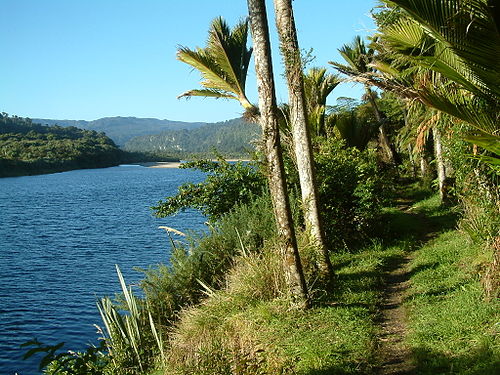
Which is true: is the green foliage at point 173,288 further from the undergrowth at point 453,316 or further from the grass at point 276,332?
the undergrowth at point 453,316

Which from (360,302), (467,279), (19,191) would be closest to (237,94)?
(360,302)

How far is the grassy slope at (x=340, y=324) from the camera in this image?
17.4 ft

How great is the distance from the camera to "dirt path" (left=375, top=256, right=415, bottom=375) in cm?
529

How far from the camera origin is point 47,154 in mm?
112188

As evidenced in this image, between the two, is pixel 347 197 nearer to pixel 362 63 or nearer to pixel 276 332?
pixel 276 332

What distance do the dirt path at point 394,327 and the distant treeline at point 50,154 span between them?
95.6m

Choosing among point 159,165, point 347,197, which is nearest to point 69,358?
point 347,197

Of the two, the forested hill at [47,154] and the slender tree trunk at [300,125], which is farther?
the forested hill at [47,154]

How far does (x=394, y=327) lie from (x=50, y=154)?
378 ft

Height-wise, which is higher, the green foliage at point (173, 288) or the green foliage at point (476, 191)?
the green foliage at point (476, 191)

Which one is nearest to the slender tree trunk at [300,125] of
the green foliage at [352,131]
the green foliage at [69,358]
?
the green foliage at [69,358]

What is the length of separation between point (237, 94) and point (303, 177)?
218 centimetres

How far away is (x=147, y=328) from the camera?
28.5 feet

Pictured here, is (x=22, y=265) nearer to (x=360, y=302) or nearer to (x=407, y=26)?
(x=360, y=302)
